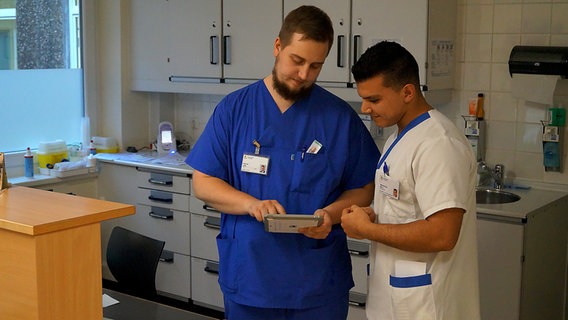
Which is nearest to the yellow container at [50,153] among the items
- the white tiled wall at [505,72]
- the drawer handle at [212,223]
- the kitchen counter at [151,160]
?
the kitchen counter at [151,160]

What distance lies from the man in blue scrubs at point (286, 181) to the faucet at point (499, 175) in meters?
1.74

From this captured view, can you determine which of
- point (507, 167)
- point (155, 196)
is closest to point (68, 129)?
point (155, 196)

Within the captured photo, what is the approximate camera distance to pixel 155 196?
16.0 feet

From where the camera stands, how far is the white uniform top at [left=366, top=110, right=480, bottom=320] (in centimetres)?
204

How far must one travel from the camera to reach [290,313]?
2.43 meters

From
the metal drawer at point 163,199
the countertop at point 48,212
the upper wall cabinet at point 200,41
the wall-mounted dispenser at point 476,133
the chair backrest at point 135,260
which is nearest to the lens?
the countertop at point 48,212

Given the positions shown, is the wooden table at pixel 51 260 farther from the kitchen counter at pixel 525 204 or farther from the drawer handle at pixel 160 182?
the drawer handle at pixel 160 182

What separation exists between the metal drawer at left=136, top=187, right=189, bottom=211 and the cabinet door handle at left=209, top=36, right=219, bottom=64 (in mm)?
869

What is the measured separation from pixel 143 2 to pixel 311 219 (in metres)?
3.35

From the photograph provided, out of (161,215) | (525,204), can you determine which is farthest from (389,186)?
(161,215)

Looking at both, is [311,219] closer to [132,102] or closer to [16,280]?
[16,280]

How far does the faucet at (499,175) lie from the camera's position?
4.02 metres

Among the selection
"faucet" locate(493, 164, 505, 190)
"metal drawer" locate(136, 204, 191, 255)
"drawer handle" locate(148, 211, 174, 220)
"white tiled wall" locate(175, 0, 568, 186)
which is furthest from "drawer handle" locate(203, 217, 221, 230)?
"faucet" locate(493, 164, 505, 190)

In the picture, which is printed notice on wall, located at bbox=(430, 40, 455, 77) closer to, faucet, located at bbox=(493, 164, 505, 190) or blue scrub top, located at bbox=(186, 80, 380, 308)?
faucet, located at bbox=(493, 164, 505, 190)
